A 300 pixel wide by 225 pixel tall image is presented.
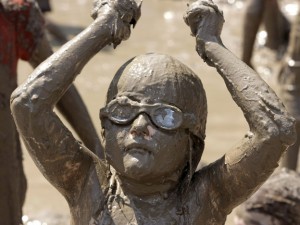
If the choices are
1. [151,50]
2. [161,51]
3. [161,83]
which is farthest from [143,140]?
[151,50]

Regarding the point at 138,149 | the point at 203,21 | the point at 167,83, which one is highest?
the point at 203,21

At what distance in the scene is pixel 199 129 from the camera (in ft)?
10.3

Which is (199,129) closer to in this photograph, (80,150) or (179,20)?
(80,150)

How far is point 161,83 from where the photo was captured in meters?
3.07

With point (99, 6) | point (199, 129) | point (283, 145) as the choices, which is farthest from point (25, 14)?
point (283, 145)

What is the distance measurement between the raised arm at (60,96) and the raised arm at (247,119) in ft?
0.77

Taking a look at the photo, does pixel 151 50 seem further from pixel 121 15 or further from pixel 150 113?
pixel 150 113

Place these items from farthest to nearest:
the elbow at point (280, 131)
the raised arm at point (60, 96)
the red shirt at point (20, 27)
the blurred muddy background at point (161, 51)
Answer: the blurred muddy background at point (161, 51) → the red shirt at point (20, 27) → the raised arm at point (60, 96) → the elbow at point (280, 131)

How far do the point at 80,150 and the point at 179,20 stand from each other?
7.43m

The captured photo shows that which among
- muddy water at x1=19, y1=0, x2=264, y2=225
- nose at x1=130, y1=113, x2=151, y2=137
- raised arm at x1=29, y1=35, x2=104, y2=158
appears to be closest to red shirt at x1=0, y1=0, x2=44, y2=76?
raised arm at x1=29, y1=35, x2=104, y2=158

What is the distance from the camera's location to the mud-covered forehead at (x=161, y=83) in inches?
121

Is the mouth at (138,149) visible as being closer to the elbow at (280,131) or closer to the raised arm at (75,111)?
the elbow at (280,131)

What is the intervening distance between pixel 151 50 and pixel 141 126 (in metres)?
6.42

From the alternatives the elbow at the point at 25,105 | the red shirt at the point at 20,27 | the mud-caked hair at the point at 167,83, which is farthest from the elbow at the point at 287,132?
the red shirt at the point at 20,27
